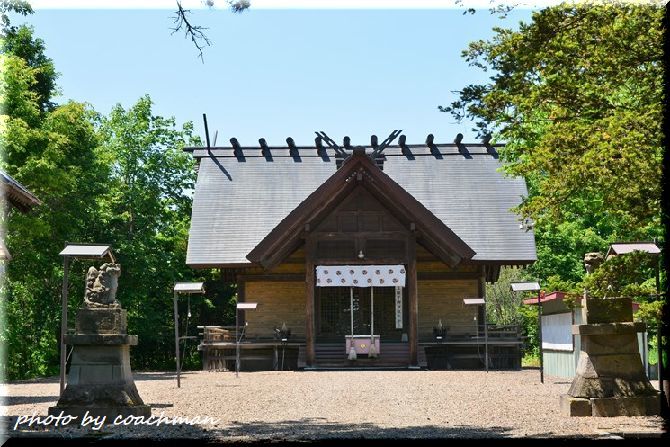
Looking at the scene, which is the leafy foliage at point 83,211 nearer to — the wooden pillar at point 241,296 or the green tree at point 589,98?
the wooden pillar at point 241,296

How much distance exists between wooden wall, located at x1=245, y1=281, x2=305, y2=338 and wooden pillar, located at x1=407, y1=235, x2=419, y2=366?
12.6 ft

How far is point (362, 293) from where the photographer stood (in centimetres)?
2738

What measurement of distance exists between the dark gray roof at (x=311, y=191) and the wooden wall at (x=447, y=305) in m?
1.23

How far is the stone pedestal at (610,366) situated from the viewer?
1075cm

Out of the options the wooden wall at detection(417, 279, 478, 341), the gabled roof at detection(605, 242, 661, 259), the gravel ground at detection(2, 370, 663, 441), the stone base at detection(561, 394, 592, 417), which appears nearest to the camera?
the gravel ground at detection(2, 370, 663, 441)

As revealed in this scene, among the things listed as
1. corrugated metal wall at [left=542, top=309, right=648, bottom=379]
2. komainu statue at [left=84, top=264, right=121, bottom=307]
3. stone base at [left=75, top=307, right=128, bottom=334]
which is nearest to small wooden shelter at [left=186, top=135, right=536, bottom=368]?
corrugated metal wall at [left=542, top=309, right=648, bottom=379]

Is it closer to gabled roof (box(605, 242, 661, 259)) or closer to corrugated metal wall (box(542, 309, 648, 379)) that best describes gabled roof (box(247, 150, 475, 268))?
corrugated metal wall (box(542, 309, 648, 379))

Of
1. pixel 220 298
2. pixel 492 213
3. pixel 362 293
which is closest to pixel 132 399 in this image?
pixel 362 293

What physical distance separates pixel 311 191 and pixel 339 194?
488 cm

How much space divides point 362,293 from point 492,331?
4.08 m

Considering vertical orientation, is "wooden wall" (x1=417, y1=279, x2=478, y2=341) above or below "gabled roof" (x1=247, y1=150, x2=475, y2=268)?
below

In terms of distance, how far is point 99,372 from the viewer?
1123cm

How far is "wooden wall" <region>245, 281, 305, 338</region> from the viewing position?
2761 centimetres

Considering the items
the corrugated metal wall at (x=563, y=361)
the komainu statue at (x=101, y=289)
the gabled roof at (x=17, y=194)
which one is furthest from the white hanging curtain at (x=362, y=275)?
the komainu statue at (x=101, y=289)
